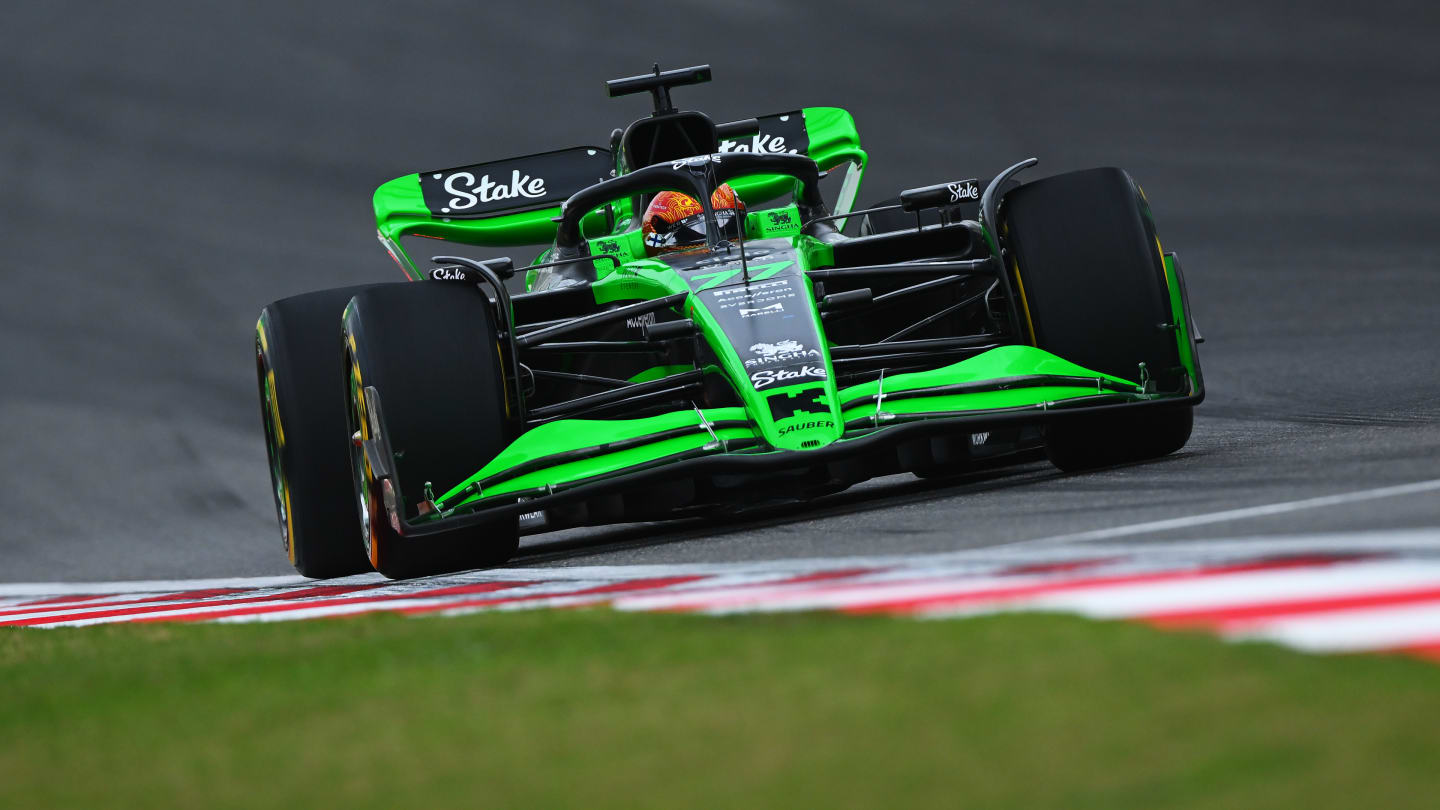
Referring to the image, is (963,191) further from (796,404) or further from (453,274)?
(453,274)

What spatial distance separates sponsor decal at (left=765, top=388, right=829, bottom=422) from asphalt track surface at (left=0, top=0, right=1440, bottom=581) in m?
2.58

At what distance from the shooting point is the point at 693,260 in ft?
23.4

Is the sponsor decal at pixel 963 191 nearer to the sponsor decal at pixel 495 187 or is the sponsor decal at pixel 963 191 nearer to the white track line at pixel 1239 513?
the white track line at pixel 1239 513

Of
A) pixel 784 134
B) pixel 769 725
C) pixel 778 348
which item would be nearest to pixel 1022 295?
pixel 778 348

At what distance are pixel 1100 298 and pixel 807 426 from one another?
4.58ft

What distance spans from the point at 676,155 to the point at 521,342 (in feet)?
8.17

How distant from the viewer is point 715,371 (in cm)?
633

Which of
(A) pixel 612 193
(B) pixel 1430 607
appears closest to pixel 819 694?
(B) pixel 1430 607

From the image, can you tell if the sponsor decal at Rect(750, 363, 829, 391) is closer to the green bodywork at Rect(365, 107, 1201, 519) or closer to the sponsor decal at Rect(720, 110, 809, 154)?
the green bodywork at Rect(365, 107, 1201, 519)

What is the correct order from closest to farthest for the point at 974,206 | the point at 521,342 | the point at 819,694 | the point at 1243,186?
the point at 819,694 < the point at 521,342 < the point at 974,206 < the point at 1243,186

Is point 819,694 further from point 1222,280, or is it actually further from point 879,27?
point 879,27

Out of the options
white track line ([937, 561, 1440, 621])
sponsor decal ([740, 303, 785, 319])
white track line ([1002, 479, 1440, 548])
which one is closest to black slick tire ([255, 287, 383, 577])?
sponsor decal ([740, 303, 785, 319])

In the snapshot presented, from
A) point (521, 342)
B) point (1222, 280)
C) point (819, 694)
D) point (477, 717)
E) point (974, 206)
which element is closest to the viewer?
point (819, 694)

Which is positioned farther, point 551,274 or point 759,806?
point 551,274
